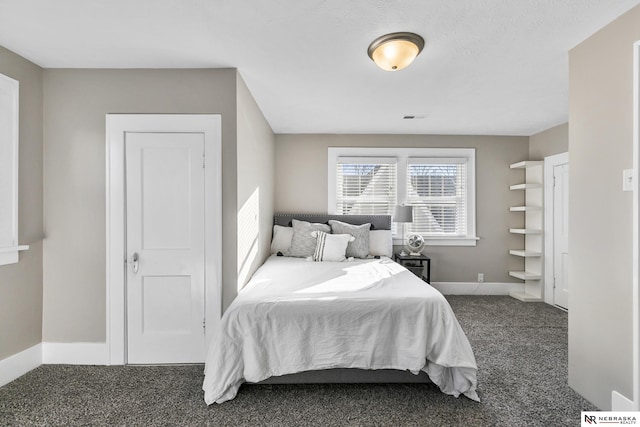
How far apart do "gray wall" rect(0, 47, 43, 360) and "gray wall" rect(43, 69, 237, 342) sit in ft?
0.18

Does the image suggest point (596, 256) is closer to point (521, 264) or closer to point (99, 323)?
point (521, 264)

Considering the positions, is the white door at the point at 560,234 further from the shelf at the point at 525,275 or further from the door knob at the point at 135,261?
the door knob at the point at 135,261

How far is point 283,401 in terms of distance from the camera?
6.68 feet

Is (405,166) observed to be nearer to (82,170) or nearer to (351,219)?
(351,219)

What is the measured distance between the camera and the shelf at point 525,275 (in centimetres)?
430

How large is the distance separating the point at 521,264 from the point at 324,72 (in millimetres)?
4085

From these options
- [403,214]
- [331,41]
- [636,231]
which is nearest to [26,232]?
[331,41]

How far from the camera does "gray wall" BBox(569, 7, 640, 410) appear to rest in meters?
1.77

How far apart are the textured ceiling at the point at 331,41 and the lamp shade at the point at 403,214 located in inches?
58.4

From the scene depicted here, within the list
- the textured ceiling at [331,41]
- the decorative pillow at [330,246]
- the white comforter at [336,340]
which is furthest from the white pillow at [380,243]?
the white comforter at [336,340]

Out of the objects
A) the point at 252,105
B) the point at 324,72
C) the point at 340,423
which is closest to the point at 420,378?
the point at 340,423

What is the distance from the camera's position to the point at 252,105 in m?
3.09

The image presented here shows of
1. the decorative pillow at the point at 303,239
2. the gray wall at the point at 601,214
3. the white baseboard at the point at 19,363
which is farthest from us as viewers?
the decorative pillow at the point at 303,239
